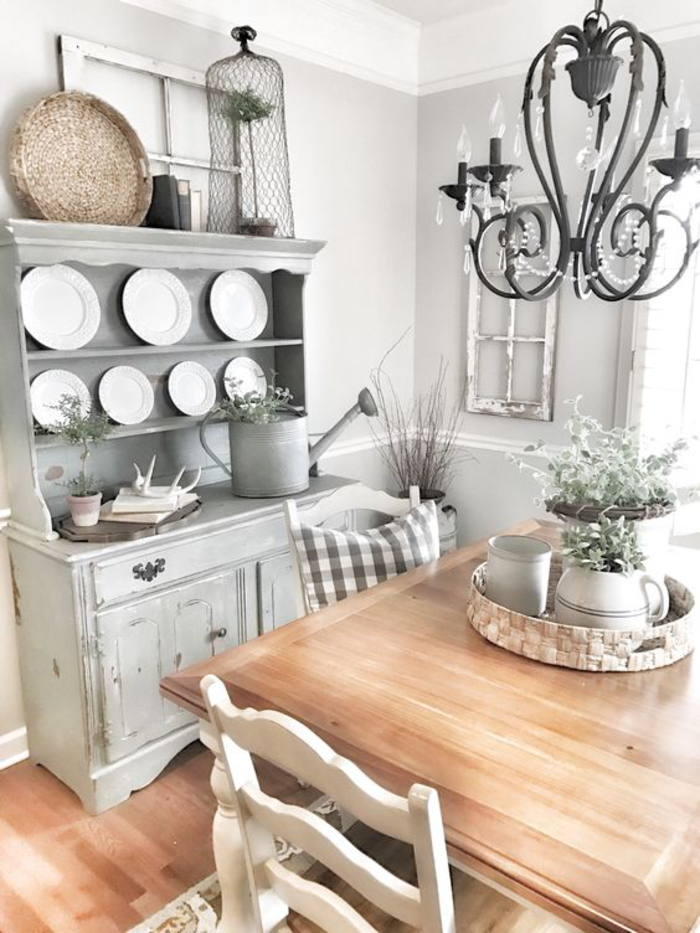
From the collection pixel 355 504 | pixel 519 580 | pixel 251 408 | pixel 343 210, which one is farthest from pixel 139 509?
pixel 343 210

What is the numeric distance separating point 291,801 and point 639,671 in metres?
1.30

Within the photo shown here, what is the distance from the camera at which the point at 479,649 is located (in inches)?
63.1

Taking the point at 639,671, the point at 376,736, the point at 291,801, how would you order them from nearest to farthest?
the point at 376,736 < the point at 639,671 < the point at 291,801

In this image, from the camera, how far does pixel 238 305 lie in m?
2.93

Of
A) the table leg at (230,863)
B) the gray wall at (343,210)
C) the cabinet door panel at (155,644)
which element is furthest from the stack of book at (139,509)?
the table leg at (230,863)

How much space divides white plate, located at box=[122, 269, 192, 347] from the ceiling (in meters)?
1.59

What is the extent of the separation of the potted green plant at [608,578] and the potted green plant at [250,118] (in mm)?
1703

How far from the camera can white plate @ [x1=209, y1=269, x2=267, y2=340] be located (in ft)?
9.37

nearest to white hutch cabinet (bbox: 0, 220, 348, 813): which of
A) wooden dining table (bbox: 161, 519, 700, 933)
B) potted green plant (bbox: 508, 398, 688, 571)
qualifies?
wooden dining table (bbox: 161, 519, 700, 933)

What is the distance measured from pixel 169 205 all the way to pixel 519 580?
170cm

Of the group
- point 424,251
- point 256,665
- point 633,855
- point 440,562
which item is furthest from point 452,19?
point 633,855

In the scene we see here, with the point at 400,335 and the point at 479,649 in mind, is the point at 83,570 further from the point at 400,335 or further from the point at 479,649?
the point at 400,335

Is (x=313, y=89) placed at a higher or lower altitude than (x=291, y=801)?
higher

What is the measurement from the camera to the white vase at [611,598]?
1.52 m
